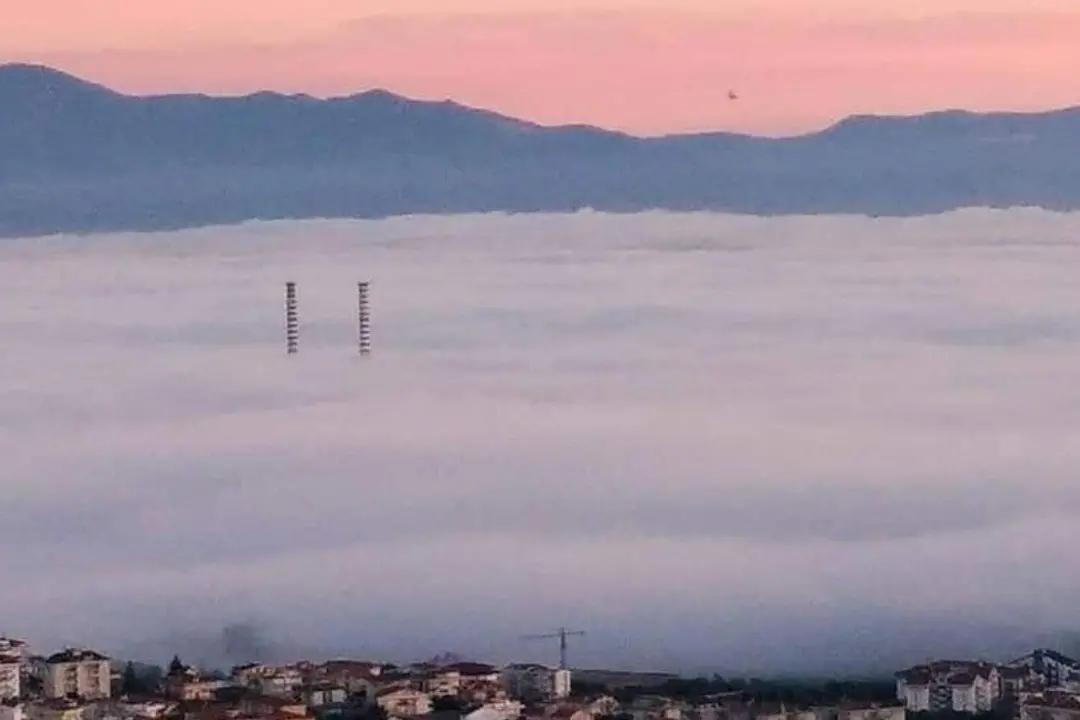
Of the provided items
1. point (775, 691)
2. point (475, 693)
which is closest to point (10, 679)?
point (475, 693)

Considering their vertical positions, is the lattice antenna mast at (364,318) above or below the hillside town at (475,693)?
above

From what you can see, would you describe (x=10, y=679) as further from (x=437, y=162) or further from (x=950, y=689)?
(x=437, y=162)

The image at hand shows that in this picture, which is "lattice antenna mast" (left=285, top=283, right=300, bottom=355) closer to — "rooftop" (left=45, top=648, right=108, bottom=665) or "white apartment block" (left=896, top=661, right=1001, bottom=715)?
"rooftop" (left=45, top=648, right=108, bottom=665)

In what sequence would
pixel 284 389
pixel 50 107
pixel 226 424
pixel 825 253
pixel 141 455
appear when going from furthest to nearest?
pixel 825 253 < pixel 50 107 < pixel 284 389 < pixel 226 424 < pixel 141 455

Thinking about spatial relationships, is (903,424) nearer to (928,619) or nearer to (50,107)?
(928,619)

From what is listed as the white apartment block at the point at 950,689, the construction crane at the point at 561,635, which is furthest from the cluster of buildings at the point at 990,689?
the construction crane at the point at 561,635

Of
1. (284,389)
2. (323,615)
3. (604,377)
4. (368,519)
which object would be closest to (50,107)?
(284,389)

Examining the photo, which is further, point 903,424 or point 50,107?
point 50,107

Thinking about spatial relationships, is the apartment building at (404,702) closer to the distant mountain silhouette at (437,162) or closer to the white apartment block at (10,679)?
the white apartment block at (10,679)
